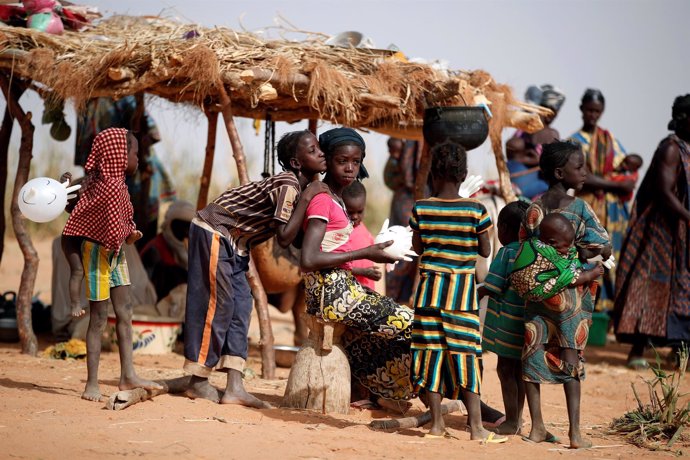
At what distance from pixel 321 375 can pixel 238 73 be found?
2467mm

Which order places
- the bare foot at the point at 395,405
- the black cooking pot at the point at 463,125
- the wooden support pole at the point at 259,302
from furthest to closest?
1. the wooden support pole at the point at 259,302
2. the black cooking pot at the point at 463,125
3. the bare foot at the point at 395,405

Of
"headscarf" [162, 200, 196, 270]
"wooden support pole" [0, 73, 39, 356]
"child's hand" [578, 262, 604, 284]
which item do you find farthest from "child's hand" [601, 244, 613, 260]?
"wooden support pole" [0, 73, 39, 356]

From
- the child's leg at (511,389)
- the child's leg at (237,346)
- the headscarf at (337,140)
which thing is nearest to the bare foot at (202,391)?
the child's leg at (237,346)

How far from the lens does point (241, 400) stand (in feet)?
17.5

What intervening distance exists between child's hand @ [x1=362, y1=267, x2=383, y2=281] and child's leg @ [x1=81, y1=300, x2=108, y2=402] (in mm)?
1506

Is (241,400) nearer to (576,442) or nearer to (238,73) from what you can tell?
(576,442)

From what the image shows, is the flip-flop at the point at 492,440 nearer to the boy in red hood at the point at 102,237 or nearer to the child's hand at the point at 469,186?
the child's hand at the point at 469,186

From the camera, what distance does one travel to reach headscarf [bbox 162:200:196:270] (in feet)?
27.7

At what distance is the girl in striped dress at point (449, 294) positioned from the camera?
462 centimetres

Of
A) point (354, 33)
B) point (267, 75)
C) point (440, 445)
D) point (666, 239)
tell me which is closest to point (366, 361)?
point (440, 445)

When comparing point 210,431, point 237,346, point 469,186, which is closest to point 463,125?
point 469,186

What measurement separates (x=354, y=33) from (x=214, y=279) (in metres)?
2.90

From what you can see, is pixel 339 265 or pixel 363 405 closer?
pixel 339 265

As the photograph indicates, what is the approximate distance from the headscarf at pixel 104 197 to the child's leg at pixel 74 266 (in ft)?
0.27
